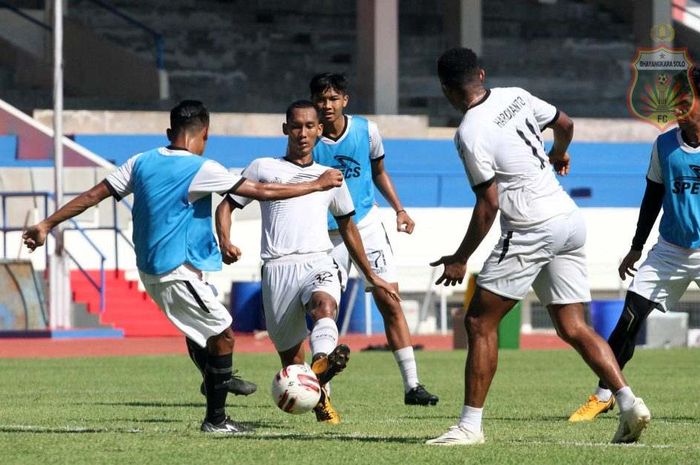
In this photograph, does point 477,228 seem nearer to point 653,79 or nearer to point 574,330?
point 574,330

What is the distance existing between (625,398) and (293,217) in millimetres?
2768

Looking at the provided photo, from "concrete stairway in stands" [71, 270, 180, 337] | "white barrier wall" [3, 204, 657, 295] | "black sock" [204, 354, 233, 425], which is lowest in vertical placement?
"concrete stairway in stands" [71, 270, 180, 337]

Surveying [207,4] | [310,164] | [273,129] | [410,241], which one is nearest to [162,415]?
[310,164]

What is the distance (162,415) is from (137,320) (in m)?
16.3

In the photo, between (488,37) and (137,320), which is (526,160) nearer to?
(137,320)

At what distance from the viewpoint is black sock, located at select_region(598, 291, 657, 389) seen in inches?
459

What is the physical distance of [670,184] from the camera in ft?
38.1

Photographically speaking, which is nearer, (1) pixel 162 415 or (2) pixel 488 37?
(1) pixel 162 415

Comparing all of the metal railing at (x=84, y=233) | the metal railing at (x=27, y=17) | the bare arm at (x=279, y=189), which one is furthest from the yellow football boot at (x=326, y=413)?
the metal railing at (x=27, y=17)

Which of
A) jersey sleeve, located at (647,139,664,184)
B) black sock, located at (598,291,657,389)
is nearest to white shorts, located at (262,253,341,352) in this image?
black sock, located at (598,291,657,389)

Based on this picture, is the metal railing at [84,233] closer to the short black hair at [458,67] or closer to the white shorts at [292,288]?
the white shorts at [292,288]

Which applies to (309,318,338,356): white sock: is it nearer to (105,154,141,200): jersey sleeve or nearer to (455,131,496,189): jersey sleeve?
(105,154,141,200): jersey sleeve

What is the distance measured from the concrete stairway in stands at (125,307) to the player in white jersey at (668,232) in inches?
648

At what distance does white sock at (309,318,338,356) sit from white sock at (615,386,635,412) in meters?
1.92
